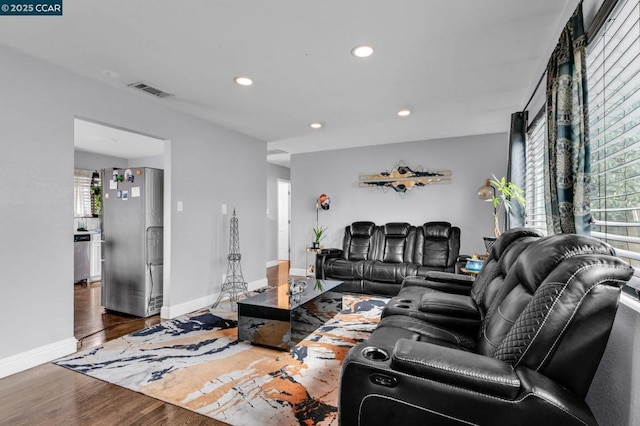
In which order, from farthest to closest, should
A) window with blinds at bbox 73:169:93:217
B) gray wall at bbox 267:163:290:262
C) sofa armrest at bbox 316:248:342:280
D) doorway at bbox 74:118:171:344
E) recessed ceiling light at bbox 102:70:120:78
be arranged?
gray wall at bbox 267:163:290:262 < window with blinds at bbox 73:169:93:217 < sofa armrest at bbox 316:248:342:280 < doorway at bbox 74:118:171:344 < recessed ceiling light at bbox 102:70:120:78

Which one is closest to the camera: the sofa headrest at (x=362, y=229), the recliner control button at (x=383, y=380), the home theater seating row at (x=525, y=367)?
the home theater seating row at (x=525, y=367)

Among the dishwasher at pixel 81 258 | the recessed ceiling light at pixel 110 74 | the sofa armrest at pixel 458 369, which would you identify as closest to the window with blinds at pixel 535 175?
the sofa armrest at pixel 458 369

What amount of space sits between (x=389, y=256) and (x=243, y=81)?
3270 millimetres

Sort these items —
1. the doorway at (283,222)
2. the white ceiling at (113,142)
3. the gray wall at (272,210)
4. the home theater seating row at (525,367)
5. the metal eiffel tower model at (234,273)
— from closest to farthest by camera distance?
the home theater seating row at (525,367)
the metal eiffel tower model at (234,273)
the white ceiling at (113,142)
the gray wall at (272,210)
the doorway at (283,222)

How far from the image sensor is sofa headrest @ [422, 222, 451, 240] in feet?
15.3

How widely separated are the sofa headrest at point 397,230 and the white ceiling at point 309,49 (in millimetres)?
1849

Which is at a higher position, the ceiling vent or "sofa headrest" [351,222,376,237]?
the ceiling vent

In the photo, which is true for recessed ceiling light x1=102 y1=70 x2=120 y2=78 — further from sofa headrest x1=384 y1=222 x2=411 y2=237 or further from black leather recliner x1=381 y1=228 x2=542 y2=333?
sofa headrest x1=384 y1=222 x2=411 y2=237

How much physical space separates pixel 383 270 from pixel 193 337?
2607 mm

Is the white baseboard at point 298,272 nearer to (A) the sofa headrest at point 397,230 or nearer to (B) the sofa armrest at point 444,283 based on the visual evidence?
(A) the sofa headrest at point 397,230

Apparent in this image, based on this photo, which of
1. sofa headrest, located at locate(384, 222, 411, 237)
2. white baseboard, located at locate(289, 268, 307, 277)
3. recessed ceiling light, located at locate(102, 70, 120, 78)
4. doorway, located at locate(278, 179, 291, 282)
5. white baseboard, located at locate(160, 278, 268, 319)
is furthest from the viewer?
doorway, located at locate(278, 179, 291, 282)

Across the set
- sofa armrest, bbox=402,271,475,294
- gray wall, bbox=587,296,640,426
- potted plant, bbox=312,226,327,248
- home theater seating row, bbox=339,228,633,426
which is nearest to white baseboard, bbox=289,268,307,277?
potted plant, bbox=312,226,327,248

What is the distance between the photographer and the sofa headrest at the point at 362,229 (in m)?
5.22

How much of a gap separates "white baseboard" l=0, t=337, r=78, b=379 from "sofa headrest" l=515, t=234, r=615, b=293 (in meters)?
3.47
